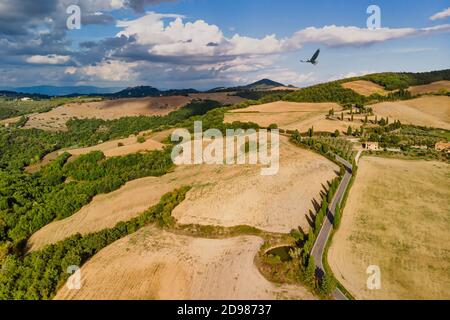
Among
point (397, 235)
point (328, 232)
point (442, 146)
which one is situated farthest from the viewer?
point (442, 146)

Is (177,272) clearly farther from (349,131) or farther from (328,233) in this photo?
(349,131)

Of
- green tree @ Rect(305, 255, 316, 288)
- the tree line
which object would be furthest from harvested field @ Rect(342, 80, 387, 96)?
green tree @ Rect(305, 255, 316, 288)

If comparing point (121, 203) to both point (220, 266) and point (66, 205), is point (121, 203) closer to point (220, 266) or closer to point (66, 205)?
point (66, 205)

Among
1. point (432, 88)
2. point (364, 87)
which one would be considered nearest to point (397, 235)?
point (364, 87)

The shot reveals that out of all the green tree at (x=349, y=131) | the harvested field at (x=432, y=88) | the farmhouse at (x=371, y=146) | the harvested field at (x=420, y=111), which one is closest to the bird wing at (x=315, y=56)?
the farmhouse at (x=371, y=146)

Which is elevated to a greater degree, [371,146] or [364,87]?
[364,87]

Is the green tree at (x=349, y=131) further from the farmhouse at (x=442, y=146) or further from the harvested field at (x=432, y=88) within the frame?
the harvested field at (x=432, y=88)
